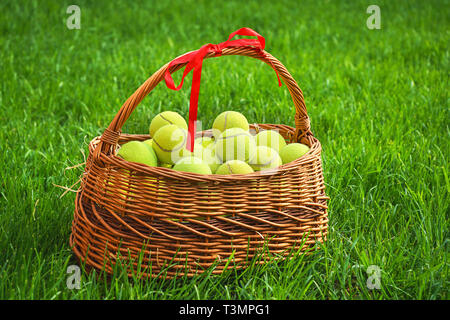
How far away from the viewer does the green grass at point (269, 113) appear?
163cm

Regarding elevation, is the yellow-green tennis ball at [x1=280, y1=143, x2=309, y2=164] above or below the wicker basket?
above

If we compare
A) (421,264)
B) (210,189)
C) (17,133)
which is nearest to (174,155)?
(210,189)

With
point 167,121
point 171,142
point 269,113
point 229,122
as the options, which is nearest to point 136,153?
point 171,142

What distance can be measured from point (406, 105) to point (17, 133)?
235 cm

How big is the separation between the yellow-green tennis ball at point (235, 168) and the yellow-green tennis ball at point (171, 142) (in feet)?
0.52

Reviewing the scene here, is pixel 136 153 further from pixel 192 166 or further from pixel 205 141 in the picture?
pixel 205 141

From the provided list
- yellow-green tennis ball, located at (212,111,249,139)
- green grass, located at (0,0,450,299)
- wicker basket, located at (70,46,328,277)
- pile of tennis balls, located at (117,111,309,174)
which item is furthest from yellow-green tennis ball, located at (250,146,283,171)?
green grass, located at (0,0,450,299)

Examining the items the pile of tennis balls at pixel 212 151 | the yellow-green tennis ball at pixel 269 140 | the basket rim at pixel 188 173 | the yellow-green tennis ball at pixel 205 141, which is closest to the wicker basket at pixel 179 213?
the basket rim at pixel 188 173

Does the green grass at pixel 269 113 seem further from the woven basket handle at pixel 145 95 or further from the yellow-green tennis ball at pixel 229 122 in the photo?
the yellow-green tennis ball at pixel 229 122

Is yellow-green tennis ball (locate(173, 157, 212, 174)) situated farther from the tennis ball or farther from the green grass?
the green grass

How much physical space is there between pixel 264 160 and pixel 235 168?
12cm

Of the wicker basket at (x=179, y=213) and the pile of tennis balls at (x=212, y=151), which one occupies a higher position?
the pile of tennis balls at (x=212, y=151)

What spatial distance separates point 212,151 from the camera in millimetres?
1830

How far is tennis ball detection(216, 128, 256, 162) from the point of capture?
5.70 ft
